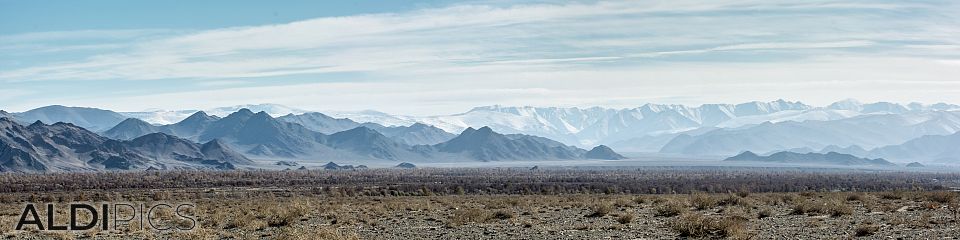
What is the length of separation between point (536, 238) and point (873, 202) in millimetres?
17664

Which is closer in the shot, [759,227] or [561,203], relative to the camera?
[759,227]

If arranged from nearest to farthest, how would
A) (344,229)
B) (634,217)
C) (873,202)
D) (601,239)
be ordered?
(601,239) → (344,229) → (634,217) → (873,202)

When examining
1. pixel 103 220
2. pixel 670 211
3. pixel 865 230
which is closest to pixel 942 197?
Answer: pixel 670 211

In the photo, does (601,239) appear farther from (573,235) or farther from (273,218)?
(273,218)

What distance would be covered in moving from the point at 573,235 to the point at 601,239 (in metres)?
1.32

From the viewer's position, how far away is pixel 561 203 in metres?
41.3

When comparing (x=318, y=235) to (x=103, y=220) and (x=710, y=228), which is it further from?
(x=710, y=228)

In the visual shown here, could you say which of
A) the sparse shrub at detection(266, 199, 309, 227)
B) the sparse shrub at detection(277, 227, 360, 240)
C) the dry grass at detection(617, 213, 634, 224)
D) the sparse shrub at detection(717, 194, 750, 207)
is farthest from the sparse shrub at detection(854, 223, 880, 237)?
the sparse shrub at detection(266, 199, 309, 227)

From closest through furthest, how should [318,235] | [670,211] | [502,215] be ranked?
[318,235], [502,215], [670,211]

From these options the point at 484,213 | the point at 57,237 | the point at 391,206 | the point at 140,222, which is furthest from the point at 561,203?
the point at 57,237

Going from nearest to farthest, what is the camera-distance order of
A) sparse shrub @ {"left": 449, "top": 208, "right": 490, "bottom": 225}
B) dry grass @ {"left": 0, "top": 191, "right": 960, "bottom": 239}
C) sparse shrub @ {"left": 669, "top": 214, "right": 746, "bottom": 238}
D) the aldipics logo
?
sparse shrub @ {"left": 669, "top": 214, "right": 746, "bottom": 238} < dry grass @ {"left": 0, "top": 191, "right": 960, "bottom": 239} < the aldipics logo < sparse shrub @ {"left": 449, "top": 208, "right": 490, "bottom": 225}

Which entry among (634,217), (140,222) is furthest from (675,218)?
(140,222)

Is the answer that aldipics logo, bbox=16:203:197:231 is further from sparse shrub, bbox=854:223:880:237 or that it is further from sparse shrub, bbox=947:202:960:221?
sparse shrub, bbox=947:202:960:221

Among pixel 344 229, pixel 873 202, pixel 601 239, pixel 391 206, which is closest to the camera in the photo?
pixel 601 239
